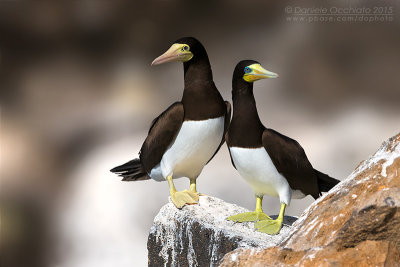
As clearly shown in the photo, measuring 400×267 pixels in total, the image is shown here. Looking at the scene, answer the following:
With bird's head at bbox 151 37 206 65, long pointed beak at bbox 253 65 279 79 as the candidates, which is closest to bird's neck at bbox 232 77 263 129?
long pointed beak at bbox 253 65 279 79

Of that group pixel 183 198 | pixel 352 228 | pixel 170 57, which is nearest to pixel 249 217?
pixel 183 198

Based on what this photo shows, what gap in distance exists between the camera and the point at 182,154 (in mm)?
3525

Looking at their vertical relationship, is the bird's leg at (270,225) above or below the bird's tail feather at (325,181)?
below

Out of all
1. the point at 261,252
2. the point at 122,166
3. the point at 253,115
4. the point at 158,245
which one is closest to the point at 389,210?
the point at 261,252

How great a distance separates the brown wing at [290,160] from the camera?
10.6 ft

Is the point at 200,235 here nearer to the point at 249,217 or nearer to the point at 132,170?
the point at 249,217

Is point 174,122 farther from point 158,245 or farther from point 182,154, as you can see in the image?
point 158,245

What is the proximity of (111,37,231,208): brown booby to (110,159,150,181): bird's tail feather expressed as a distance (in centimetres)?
35

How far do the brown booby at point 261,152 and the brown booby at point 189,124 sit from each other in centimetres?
16

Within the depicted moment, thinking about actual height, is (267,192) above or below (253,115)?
below

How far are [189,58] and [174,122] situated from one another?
401 millimetres

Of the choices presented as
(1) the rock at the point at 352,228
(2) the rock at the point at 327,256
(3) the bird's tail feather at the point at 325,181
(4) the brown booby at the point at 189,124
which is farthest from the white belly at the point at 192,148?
(2) the rock at the point at 327,256

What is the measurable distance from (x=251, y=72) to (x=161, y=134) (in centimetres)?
72

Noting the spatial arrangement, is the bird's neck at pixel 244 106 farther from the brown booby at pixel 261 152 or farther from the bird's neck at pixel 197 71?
the bird's neck at pixel 197 71
